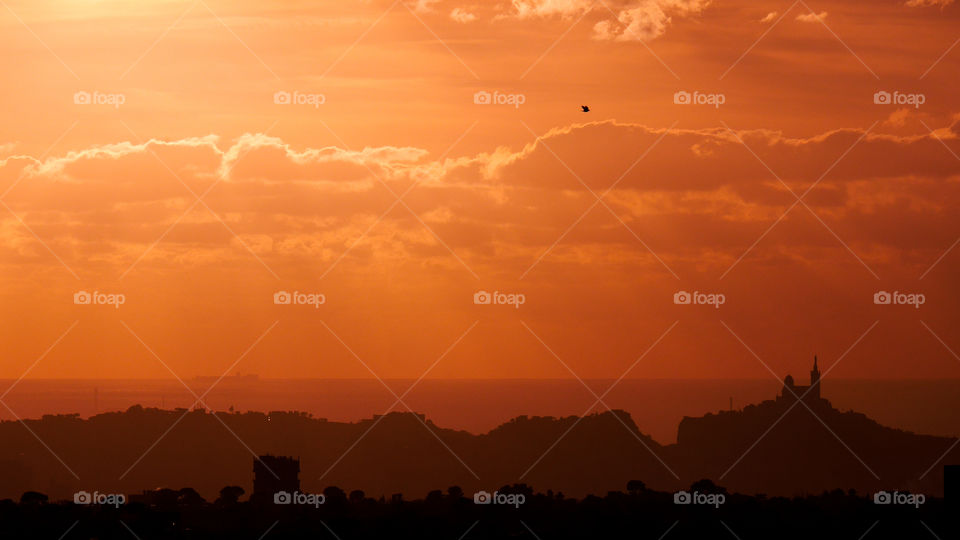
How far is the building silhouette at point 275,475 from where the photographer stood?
73.2 metres

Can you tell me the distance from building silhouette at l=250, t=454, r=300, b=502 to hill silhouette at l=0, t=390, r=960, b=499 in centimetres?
923

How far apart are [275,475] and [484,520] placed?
31.7 metres

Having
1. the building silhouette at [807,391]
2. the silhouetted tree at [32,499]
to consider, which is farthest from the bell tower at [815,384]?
the silhouetted tree at [32,499]

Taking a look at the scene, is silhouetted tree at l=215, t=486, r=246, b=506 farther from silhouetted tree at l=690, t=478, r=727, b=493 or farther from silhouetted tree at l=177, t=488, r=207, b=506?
silhouetted tree at l=690, t=478, r=727, b=493

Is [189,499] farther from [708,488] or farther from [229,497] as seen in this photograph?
[708,488]

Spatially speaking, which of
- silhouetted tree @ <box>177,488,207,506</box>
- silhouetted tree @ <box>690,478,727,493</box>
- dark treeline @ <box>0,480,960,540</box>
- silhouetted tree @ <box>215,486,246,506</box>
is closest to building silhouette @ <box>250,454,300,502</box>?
silhouetted tree @ <box>215,486,246,506</box>

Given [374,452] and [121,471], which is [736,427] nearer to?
[374,452]

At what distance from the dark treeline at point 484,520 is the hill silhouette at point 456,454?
4028 cm

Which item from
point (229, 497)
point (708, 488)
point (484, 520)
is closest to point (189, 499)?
point (229, 497)

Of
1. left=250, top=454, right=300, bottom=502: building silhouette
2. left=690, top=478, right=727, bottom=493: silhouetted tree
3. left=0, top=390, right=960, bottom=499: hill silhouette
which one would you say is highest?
left=0, top=390, right=960, bottom=499: hill silhouette

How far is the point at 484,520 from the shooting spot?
49.9 m

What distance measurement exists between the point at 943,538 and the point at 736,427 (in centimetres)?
8918

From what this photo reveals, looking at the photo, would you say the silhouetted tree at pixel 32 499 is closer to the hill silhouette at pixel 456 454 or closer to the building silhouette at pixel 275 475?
the building silhouette at pixel 275 475

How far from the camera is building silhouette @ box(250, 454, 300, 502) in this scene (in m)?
73.2
